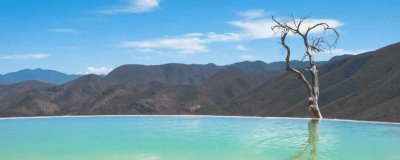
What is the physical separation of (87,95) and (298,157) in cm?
6763

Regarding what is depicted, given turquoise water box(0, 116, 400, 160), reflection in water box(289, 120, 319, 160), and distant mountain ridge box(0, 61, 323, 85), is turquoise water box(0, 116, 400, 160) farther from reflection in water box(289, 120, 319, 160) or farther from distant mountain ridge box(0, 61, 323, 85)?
distant mountain ridge box(0, 61, 323, 85)

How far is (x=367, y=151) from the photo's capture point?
9.97 m

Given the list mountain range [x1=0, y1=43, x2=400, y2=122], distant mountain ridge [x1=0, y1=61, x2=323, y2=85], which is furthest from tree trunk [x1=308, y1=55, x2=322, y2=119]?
distant mountain ridge [x1=0, y1=61, x2=323, y2=85]

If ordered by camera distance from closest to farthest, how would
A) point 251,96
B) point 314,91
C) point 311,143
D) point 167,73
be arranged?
1. point 311,143
2. point 314,91
3. point 251,96
4. point 167,73

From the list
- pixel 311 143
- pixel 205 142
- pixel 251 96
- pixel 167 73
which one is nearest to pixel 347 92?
pixel 251 96

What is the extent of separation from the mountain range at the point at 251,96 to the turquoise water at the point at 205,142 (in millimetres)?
19001

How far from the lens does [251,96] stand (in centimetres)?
6084

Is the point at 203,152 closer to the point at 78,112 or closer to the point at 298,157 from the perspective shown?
the point at 298,157

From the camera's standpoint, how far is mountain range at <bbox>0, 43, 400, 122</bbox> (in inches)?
1647

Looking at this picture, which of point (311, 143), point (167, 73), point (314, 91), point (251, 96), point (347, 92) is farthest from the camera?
point (167, 73)

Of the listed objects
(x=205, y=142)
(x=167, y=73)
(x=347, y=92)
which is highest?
(x=167, y=73)

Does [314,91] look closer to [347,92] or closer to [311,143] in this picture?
[311,143]

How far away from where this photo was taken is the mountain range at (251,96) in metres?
41.8

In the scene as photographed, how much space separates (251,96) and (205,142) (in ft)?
163
